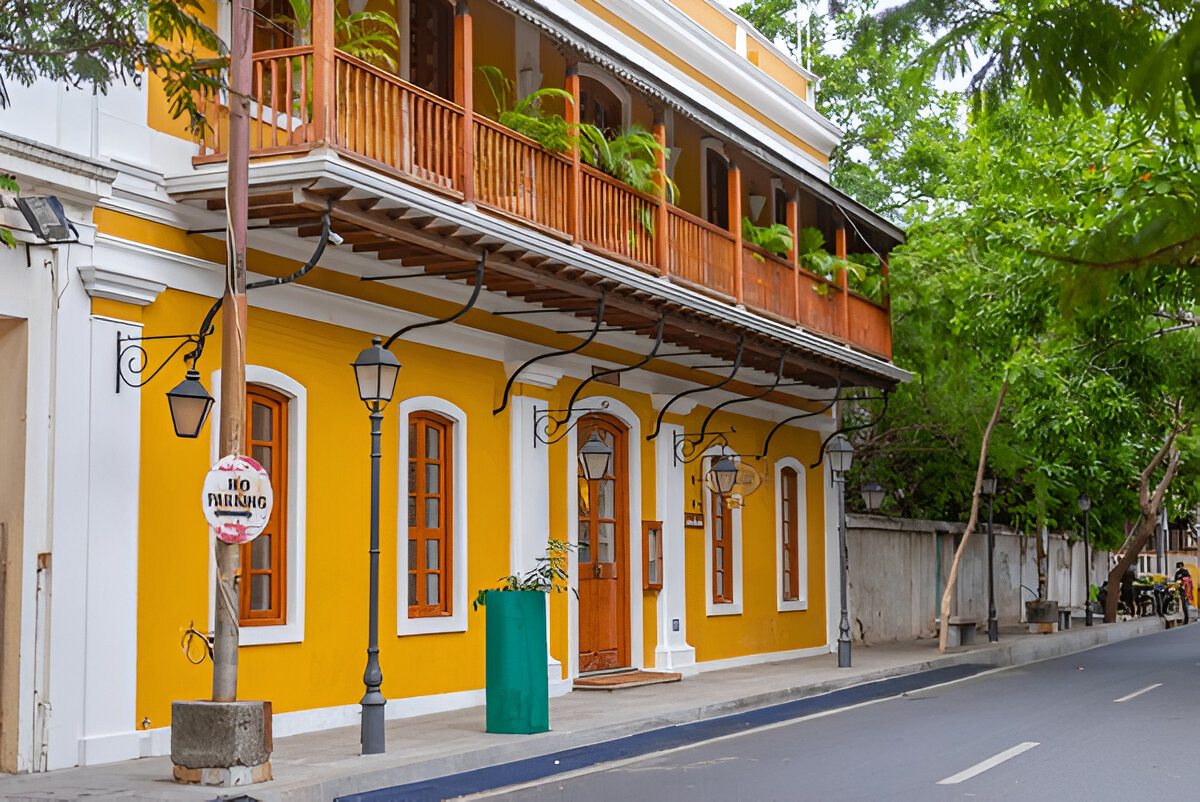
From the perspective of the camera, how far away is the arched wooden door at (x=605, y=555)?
60.8 ft

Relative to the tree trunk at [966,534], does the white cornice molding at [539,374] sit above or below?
above

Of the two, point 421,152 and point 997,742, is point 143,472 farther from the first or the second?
point 997,742

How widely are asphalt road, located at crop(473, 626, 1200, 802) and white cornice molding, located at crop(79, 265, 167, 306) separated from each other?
4.88 meters

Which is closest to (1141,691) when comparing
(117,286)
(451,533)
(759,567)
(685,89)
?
(759,567)

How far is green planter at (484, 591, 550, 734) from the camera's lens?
13.1 metres

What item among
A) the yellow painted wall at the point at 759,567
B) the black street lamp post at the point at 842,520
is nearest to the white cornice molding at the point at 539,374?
the yellow painted wall at the point at 759,567

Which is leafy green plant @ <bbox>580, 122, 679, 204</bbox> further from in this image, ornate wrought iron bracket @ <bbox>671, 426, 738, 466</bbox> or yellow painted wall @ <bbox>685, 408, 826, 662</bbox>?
yellow painted wall @ <bbox>685, 408, 826, 662</bbox>

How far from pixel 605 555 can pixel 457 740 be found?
260 inches

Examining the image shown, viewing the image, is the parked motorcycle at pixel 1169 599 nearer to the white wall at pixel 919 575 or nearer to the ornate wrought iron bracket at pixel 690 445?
the white wall at pixel 919 575

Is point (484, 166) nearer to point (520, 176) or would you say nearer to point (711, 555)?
point (520, 176)

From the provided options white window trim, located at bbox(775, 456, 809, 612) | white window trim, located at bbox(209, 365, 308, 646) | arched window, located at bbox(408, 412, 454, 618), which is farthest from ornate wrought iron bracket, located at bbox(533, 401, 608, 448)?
white window trim, located at bbox(775, 456, 809, 612)

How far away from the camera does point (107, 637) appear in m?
11.4

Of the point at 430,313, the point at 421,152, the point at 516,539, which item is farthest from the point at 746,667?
the point at 421,152

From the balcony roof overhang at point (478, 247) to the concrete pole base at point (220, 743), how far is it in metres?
4.01
